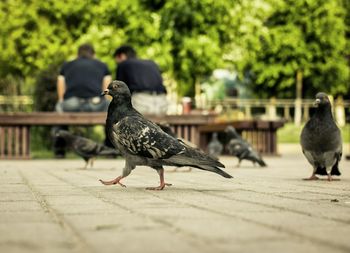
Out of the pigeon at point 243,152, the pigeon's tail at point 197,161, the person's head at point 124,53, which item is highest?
the person's head at point 124,53

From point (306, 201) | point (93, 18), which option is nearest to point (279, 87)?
point (93, 18)

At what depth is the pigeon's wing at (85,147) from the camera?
1361cm

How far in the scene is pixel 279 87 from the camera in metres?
54.3

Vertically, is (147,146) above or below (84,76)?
below

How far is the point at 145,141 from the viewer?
24.6 feet

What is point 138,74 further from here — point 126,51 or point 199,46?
point 199,46

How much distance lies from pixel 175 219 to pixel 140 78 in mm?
11520

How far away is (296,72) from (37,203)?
160ft

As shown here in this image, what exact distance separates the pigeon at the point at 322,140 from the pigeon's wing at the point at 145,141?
2.36 m

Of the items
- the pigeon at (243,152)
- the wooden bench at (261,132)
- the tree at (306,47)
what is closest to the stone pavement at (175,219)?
the pigeon at (243,152)

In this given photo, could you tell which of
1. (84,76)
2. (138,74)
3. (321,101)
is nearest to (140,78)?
(138,74)

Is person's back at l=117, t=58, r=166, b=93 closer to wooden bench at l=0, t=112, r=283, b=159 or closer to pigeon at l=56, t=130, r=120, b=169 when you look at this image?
wooden bench at l=0, t=112, r=283, b=159

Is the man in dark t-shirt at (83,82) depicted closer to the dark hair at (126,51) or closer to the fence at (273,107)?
the dark hair at (126,51)

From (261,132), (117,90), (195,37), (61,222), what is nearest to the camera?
(61,222)
